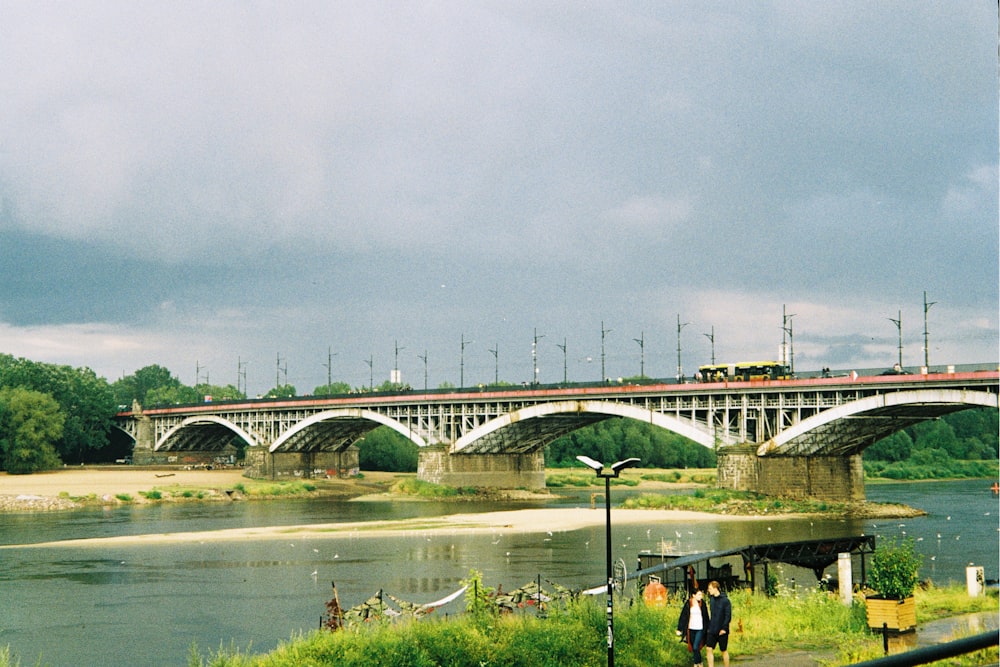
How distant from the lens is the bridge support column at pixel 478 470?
109000 millimetres

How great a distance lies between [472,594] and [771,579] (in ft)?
32.0

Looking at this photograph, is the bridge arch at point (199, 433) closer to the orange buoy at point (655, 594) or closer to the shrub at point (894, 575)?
the orange buoy at point (655, 594)

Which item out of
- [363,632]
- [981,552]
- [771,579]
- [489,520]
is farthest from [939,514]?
[363,632]

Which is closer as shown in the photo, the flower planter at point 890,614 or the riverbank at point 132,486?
the flower planter at point 890,614

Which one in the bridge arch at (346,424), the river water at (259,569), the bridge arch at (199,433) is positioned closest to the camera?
the river water at (259,569)

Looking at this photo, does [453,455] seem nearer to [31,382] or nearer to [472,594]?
[31,382]

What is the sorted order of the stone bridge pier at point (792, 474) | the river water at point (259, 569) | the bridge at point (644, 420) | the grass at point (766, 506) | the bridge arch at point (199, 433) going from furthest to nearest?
the bridge arch at point (199, 433) → the stone bridge pier at point (792, 474) → the grass at point (766, 506) → the bridge at point (644, 420) → the river water at point (259, 569)

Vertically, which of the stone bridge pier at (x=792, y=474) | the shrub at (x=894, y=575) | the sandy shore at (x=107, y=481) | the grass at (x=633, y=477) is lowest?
the grass at (x=633, y=477)

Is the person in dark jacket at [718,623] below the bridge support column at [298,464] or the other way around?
the other way around

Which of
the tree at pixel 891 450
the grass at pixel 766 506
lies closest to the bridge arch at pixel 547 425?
the grass at pixel 766 506

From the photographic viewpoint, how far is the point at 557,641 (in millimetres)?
19547

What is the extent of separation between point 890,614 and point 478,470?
91009 millimetres

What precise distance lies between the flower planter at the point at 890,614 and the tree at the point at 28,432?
120 meters

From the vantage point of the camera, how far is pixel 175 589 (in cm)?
4034
